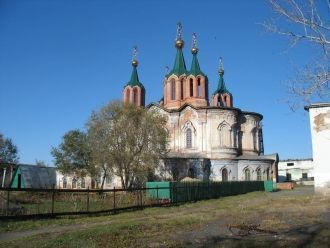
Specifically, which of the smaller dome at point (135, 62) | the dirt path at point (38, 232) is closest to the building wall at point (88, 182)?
the smaller dome at point (135, 62)

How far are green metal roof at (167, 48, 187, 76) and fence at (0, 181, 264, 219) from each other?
22031 mm

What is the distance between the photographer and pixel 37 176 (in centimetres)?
5162

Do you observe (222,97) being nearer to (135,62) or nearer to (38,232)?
(135,62)

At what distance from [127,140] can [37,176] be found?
21363 millimetres

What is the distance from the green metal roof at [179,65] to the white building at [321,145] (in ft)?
91.3

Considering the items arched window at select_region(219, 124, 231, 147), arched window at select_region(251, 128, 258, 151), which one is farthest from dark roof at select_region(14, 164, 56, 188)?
arched window at select_region(251, 128, 258, 151)

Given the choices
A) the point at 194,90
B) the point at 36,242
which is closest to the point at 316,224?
the point at 36,242

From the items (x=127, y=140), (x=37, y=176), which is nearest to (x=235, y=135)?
(x=127, y=140)

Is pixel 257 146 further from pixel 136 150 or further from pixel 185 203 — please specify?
pixel 185 203

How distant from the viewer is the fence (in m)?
17.1

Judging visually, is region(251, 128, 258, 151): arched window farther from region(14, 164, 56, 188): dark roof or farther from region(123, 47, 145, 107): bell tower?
region(14, 164, 56, 188): dark roof

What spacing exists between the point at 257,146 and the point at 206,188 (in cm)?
2647

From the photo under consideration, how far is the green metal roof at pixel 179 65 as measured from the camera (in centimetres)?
5272

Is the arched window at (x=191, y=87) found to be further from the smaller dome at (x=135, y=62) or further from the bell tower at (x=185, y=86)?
the smaller dome at (x=135, y=62)
